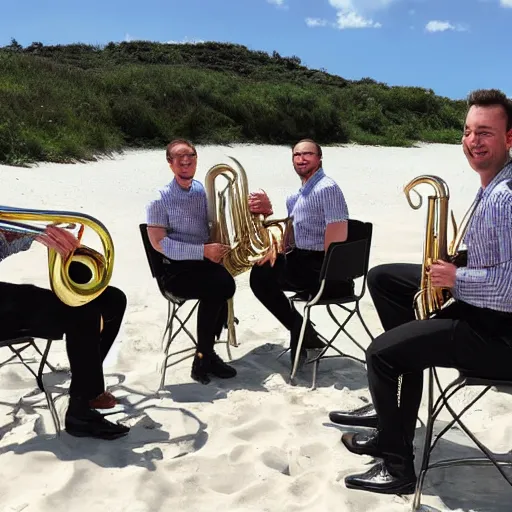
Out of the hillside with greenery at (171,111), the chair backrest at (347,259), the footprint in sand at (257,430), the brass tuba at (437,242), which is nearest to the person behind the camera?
the brass tuba at (437,242)

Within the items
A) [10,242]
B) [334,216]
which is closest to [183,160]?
[334,216]

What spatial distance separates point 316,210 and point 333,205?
121mm

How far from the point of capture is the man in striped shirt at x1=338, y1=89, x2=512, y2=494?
7.39 ft

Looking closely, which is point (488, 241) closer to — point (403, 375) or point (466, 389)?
point (403, 375)

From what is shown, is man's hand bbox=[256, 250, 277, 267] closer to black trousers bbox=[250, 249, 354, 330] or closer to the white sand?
black trousers bbox=[250, 249, 354, 330]

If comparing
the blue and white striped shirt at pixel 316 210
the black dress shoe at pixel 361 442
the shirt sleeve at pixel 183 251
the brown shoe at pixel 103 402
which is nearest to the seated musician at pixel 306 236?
the blue and white striped shirt at pixel 316 210

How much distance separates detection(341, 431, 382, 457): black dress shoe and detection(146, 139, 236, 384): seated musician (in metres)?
1.07

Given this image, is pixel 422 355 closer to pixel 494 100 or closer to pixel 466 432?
pixel 466 432

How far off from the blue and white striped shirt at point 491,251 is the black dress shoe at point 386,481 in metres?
0.77

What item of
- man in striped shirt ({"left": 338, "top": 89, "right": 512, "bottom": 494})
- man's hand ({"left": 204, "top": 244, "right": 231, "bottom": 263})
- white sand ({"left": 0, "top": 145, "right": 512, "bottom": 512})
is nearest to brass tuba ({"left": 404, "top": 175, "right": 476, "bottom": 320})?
man in striped shirt ({"left": 338, "top": 89, "right": 512, "bottom": 494})

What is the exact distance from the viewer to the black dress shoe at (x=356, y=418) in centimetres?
315

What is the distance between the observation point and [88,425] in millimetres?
2979

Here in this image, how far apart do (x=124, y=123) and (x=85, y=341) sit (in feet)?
45.4

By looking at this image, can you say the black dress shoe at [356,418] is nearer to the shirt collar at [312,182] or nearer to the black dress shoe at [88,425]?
the black dress shoe at [88,425]
